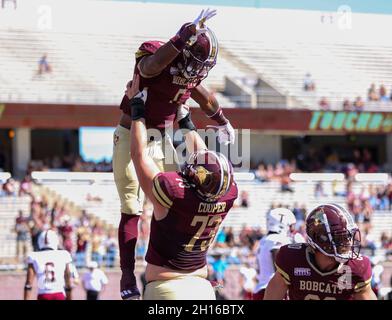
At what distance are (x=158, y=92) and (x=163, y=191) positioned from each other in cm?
127

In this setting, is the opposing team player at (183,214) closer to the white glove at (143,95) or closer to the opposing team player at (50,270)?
the white glove at (143,95)

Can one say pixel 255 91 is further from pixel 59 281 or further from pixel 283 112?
pixel 59 281

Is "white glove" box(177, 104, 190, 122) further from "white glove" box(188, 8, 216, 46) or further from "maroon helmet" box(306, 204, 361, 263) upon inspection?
"maroon helmet" box(306, 204, 361, 263)

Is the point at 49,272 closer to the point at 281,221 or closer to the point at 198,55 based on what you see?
the point at 281,221

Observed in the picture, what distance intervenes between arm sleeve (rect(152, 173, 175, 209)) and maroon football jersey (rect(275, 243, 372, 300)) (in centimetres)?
92

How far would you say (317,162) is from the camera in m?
31.9

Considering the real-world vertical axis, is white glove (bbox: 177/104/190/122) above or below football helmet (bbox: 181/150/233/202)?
above

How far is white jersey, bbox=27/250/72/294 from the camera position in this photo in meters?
12.3

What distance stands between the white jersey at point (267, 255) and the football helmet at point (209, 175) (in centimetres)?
419

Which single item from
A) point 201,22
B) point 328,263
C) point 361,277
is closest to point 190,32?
point 201,22

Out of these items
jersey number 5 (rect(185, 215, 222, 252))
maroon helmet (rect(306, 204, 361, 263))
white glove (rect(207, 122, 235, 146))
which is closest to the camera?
maroon helmet (rect(306, 204, 361, 263))

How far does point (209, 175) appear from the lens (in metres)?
6.18

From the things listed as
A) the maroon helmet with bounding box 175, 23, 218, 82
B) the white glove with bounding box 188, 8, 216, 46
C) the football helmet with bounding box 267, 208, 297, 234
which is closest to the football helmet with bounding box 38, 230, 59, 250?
the football helmet with bounding box 267, 208, 297, 234
